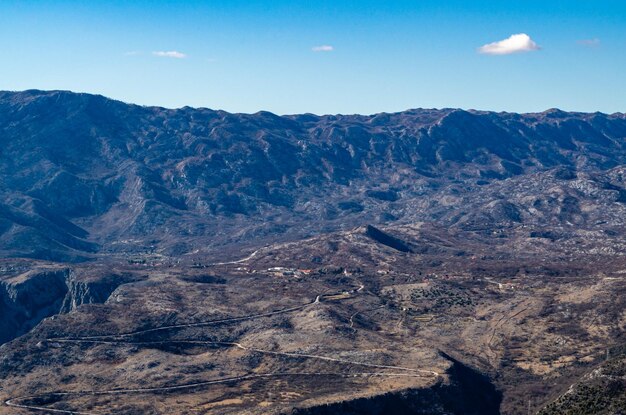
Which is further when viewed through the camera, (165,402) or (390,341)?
(390,341)

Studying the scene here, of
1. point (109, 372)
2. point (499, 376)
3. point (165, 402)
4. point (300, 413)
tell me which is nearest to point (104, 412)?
point (165, 402)

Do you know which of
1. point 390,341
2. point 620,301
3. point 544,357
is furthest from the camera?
point 620,301

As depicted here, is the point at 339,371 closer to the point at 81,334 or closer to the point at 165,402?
the point at 165,402

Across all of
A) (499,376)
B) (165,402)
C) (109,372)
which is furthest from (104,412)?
(499,376)

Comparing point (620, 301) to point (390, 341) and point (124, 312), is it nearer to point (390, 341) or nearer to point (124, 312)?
point (390, 341)

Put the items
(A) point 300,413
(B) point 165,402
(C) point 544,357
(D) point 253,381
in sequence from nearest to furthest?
(A) point 300,413 < (B) point 165,402 < (D) point 253,381 < (C) point 544,357

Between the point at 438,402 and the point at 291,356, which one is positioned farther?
the point at 291,356

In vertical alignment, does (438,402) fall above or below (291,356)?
below

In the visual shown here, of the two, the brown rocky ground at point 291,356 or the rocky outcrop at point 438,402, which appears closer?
the rocky outcrop at point 438,402

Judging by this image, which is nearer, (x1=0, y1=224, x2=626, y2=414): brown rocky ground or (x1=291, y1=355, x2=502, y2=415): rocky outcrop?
(x1=291, y1=355, x2=502, y2=415): rocky outcrop
